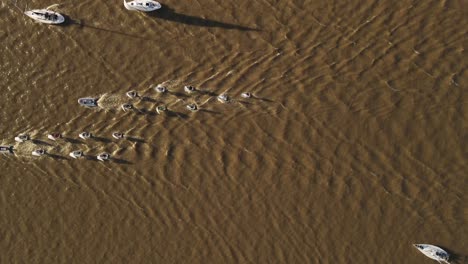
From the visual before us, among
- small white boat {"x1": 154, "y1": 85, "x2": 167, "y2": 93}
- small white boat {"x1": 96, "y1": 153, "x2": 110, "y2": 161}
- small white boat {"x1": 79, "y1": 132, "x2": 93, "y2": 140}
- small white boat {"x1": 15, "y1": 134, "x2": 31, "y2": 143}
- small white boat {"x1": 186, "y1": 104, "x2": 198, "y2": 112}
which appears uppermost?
small white boat {"x1": 154, "y1": 85, "x2": 167, "y2": 93}

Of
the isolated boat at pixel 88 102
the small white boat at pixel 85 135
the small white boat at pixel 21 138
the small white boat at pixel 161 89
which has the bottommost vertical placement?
the small white boat at pixel 21 138

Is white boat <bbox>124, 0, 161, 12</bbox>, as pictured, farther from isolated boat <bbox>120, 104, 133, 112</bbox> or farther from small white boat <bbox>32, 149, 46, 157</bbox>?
small white boat <bbox>32, 149, 46, 157</bbox>

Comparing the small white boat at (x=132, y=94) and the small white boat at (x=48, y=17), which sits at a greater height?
the small white boat at (x=48, y=17)

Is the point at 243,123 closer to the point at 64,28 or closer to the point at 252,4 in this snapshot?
the point at 252,4

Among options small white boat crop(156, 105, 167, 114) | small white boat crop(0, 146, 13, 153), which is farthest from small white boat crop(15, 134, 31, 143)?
small white boat crop(156, 105, 167, 114)

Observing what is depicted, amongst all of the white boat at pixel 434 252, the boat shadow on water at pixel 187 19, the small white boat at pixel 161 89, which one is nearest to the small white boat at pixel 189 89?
the small white boat at pixel 161 89

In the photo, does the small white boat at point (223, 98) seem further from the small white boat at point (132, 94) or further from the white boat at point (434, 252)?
the white boat at point (434, 252)
